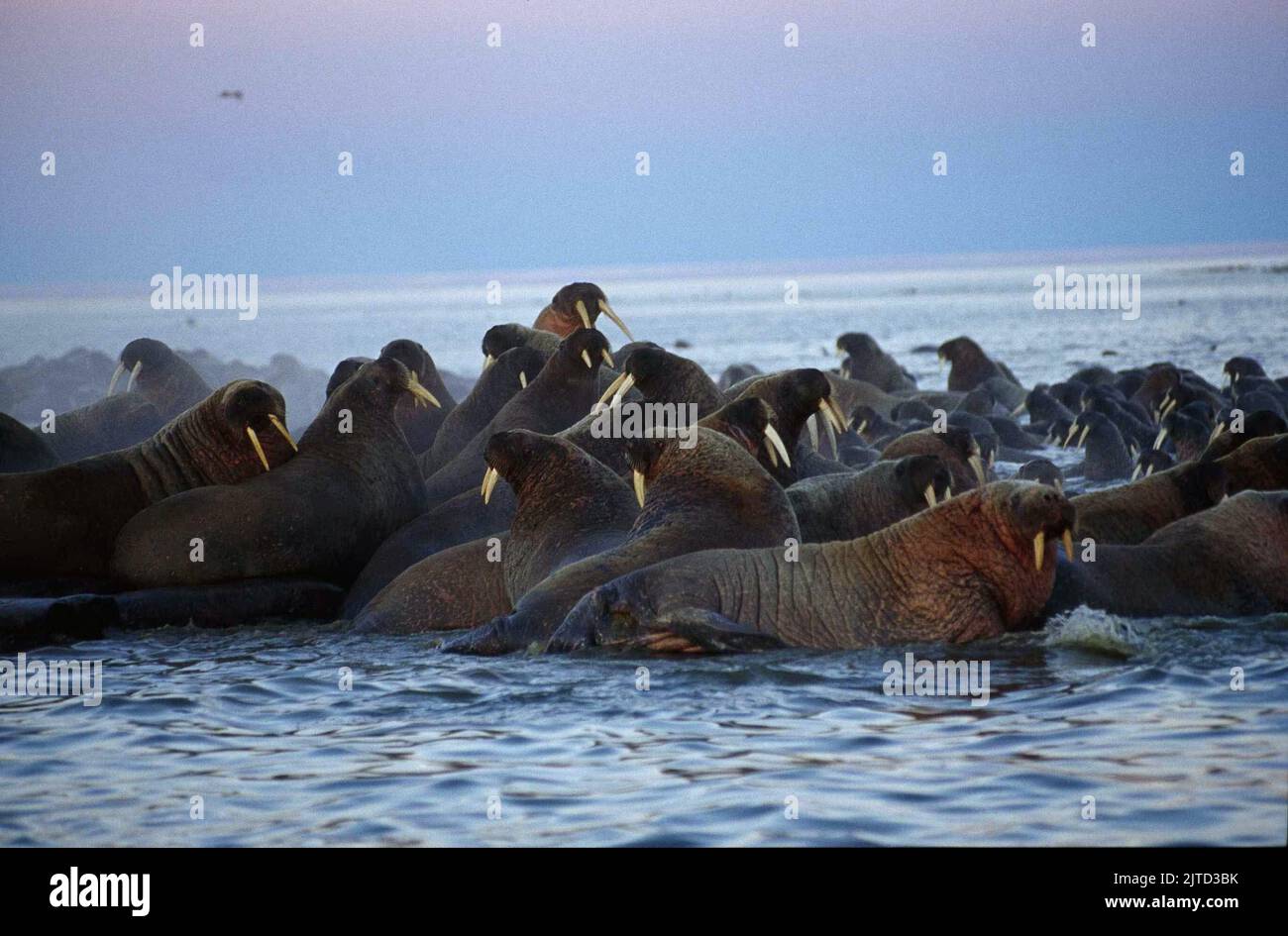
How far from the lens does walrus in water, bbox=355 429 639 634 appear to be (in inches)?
405

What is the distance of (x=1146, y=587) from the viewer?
940 centimetres

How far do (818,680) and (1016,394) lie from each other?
15218mm

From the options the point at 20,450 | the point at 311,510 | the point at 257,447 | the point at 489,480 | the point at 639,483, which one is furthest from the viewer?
the point at 20,450

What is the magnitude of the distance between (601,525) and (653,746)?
3.01 m

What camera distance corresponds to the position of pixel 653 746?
7465 millimetres

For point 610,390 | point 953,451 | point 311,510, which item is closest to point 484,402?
point 610,390

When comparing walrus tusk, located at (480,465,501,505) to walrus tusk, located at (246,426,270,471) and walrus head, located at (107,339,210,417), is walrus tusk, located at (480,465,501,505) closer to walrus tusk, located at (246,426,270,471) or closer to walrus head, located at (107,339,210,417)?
walrus tusk, located at (246,426,270,471)

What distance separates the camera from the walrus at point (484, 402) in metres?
13.2

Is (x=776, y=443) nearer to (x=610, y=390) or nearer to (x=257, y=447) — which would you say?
(x=610, y=390)

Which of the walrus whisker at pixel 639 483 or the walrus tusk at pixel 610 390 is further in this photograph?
the walrus tusk at pixel 610 390

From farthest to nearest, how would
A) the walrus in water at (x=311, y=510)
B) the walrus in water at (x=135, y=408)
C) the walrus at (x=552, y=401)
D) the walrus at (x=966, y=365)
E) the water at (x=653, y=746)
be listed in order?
the walrus at (x=966, y=365), the walrus in water at (x=135, y=408), the walrus at (x=552, y=401), the walrus in water at (x=311, y=510), the water at (x=653, y=746)

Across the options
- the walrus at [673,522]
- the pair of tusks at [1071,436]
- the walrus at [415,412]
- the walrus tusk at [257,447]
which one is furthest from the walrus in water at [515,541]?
the pair of tusks at [1071,436]

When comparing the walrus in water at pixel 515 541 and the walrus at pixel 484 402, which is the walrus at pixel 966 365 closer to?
the walrus at pixel 484 402

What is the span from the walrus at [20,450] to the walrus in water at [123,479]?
1.16 metres
